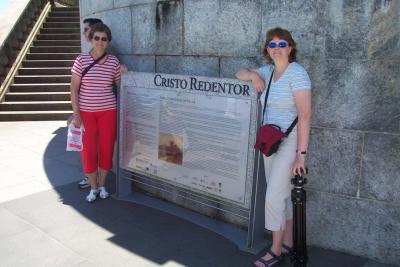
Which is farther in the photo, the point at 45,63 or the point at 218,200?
the point at 45,63

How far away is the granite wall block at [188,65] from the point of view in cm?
401

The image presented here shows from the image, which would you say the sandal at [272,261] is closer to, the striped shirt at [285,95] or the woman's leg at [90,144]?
the striped shirt at [285,95]

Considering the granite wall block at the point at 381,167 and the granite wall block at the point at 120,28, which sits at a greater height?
the granite wall block at the point at 120,28

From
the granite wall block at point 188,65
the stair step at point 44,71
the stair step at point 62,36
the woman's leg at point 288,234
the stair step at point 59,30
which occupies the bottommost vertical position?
the woman's leg at point 288,234

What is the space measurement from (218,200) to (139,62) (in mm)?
1917

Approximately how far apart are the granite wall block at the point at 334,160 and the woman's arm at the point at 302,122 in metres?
0.52

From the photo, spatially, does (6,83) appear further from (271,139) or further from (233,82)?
(271,139)

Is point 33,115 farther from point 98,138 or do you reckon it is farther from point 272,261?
point 272,261

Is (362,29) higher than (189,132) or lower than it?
higher

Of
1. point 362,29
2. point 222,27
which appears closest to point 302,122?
point 362,29

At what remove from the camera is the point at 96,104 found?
174 inches

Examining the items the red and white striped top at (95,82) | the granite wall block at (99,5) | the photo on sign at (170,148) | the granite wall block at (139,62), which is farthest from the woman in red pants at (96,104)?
the granite wall block at (99,5)

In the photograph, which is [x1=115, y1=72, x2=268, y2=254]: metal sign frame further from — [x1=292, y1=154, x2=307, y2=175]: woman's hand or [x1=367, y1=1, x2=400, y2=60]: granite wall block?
[x1=367, y1=1, x2=400, y2=60]: granite wall block

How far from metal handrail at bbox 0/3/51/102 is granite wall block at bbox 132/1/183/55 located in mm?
6634
